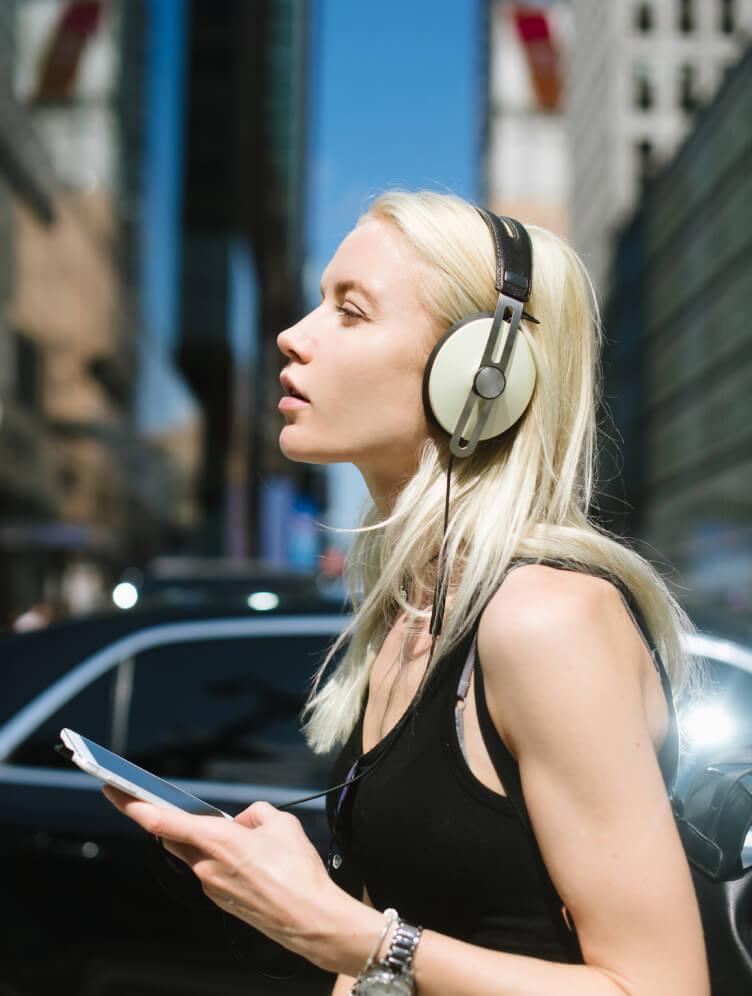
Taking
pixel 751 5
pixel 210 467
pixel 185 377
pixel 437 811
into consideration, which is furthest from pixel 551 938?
pixel 751 5

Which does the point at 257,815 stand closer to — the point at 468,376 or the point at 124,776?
the point at 124,776

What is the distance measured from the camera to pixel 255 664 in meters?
3.08

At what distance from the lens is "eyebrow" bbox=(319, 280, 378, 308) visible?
1.47 m

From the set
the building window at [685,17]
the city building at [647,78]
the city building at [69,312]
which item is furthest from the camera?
the building window at [685,17]

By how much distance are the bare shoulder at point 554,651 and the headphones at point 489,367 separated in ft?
0.78

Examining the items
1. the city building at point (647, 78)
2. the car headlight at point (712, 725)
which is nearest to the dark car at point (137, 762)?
the car headlight at point (712, 725)

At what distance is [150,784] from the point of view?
1.31 m

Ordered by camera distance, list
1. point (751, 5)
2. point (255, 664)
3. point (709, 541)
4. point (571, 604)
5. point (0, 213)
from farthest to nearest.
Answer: point (751, 5) → point (709, 541) → point (0, 213) → point (255, 664) → point (571, 604)

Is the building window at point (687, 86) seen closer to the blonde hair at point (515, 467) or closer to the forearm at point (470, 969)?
the blonde hair at point (515, 467)

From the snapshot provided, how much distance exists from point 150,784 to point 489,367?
2.16ft

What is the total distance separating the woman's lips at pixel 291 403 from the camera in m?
1.51

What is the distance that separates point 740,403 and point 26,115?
3583 cm

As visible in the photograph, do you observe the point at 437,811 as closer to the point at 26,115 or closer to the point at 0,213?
the point at 0,213

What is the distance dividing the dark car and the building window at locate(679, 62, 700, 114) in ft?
290
